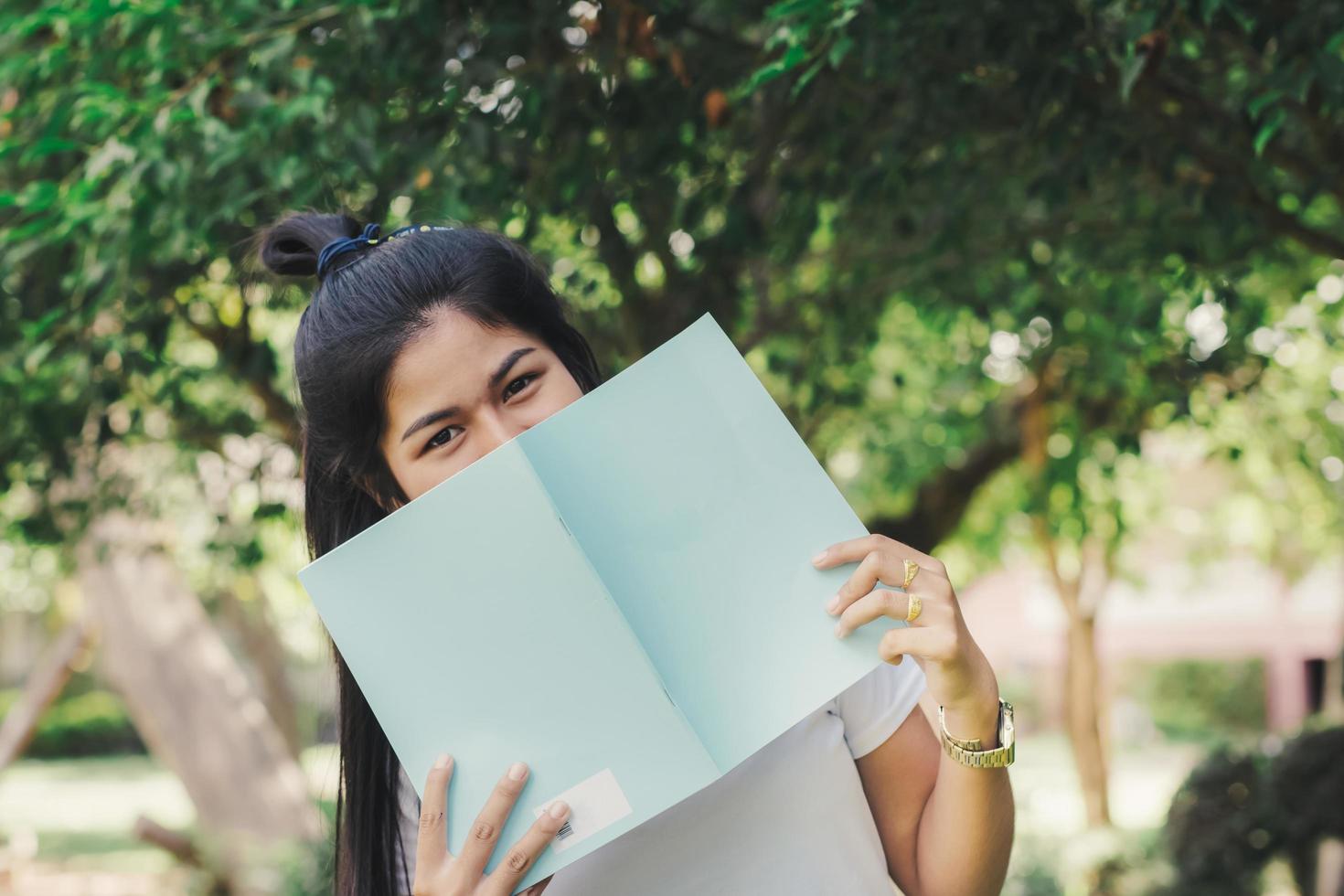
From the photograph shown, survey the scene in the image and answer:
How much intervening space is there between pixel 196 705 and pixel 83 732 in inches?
727

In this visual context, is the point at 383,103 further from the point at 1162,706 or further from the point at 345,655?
the point at 1162,706

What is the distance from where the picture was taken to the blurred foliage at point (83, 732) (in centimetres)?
2261

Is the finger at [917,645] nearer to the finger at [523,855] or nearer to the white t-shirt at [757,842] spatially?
the white t-shirt at [757,842]

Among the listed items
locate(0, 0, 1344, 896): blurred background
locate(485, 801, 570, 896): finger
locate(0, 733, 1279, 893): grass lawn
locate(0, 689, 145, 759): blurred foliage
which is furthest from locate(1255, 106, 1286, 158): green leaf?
locate(0, 689, 145, 759): blurred foliage

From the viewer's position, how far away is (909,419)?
6477 mm

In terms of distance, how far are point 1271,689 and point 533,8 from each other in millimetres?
21234

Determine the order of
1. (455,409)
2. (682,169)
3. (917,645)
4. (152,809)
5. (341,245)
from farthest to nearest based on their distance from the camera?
(152,809) → (682,169) → (341,245) → (455,409) → (917,645)

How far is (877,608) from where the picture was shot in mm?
1248

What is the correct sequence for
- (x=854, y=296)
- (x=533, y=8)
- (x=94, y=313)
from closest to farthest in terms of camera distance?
(x=533, y=8)
(x=94, y=313)
(x=854, y=296)

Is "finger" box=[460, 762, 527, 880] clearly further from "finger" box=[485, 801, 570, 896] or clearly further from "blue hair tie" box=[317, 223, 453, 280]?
"blue hair tie" box=[317, 223, 453, 280]

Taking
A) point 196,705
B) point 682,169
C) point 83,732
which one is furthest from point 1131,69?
point 83,732

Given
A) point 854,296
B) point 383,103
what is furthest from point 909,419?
point 383,103

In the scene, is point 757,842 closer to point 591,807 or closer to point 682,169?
point 591,807

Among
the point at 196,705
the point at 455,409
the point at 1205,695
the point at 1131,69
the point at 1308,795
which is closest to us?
the point at 455,409
